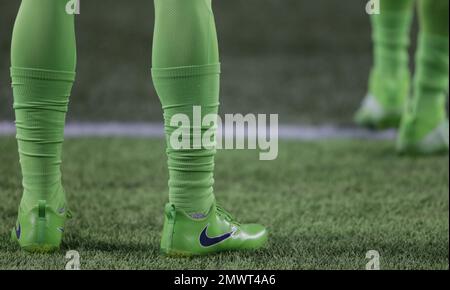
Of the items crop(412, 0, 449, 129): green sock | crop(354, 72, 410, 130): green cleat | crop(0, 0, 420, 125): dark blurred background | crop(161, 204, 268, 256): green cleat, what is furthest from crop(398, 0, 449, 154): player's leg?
crop(161, 204, 268, 256): green cleat

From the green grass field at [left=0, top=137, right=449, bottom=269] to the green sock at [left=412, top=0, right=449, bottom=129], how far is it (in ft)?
0.34

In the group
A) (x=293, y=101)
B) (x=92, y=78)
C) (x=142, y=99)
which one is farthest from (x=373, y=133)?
(x=92, y=78)

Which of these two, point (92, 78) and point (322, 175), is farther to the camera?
point (92, 78)

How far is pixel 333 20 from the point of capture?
109 inches

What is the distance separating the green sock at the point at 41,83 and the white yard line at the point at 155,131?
2.74 ft

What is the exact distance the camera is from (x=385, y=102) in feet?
5.79

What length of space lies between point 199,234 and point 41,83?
0.81ft

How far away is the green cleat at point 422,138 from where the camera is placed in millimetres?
1515

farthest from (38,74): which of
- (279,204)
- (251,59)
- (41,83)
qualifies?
(251,59)

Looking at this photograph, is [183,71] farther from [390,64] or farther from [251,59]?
[251,59]

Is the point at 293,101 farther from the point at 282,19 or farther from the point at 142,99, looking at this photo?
the point at 282,19

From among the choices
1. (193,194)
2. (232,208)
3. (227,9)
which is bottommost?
(232,208)

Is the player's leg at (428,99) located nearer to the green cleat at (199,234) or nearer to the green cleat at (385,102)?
the green cleat at (385,102)

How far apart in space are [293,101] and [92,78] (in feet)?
1.94
